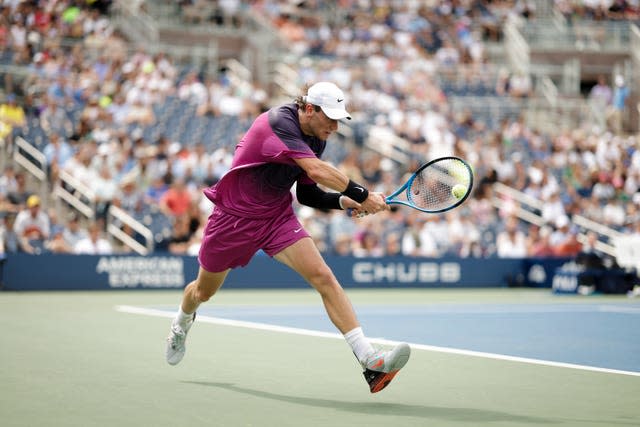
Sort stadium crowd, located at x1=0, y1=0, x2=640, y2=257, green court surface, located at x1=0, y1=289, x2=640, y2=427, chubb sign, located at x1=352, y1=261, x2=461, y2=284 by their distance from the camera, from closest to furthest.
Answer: green court surface, located at x1=0, y1=289, x2=640, y2=427 < stadium crowd, located at x1=0, y1=0, x2=640, y2=257 < chubb sign, located at x1=352, y1=261, x2=461, y2=284

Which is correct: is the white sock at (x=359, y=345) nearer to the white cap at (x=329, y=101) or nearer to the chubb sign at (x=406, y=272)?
the white cap at (x=329, y=101)

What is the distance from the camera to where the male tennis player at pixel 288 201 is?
6.66 m

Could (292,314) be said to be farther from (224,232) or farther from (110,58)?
(110,58)

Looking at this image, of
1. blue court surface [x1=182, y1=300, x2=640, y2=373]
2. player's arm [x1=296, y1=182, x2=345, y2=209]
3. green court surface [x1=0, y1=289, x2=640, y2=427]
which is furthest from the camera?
blue court surface [x1=182, y1=300, x2=640, y2=373]

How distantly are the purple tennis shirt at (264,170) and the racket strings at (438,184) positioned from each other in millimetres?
798

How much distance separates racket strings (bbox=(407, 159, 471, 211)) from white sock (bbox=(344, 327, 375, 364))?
1196 millimetres

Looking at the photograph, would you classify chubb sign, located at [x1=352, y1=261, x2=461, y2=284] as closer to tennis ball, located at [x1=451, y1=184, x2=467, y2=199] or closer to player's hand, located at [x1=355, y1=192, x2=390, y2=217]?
tennis ball, located at [x1=451, y1=184, x2=467, y2=199]

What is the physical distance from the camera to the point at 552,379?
24.0ft

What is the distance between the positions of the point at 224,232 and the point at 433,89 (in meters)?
20.3

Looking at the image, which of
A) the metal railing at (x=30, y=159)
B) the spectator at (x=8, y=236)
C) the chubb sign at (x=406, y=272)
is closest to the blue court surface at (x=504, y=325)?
the chubb sign at (x=406, y=272)

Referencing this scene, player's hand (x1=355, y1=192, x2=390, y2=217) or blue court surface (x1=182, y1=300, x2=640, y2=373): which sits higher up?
player's hand (x1=355, y1=192, x2=390, y2=217)

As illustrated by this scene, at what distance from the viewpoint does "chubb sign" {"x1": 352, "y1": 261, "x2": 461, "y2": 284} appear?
19.8m

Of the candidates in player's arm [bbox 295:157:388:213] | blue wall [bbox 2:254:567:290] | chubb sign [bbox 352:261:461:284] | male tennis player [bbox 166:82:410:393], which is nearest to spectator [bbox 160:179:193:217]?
blue wall [bbox 2:254:567:290]

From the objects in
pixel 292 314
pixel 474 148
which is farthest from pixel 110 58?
pixel 292 314
